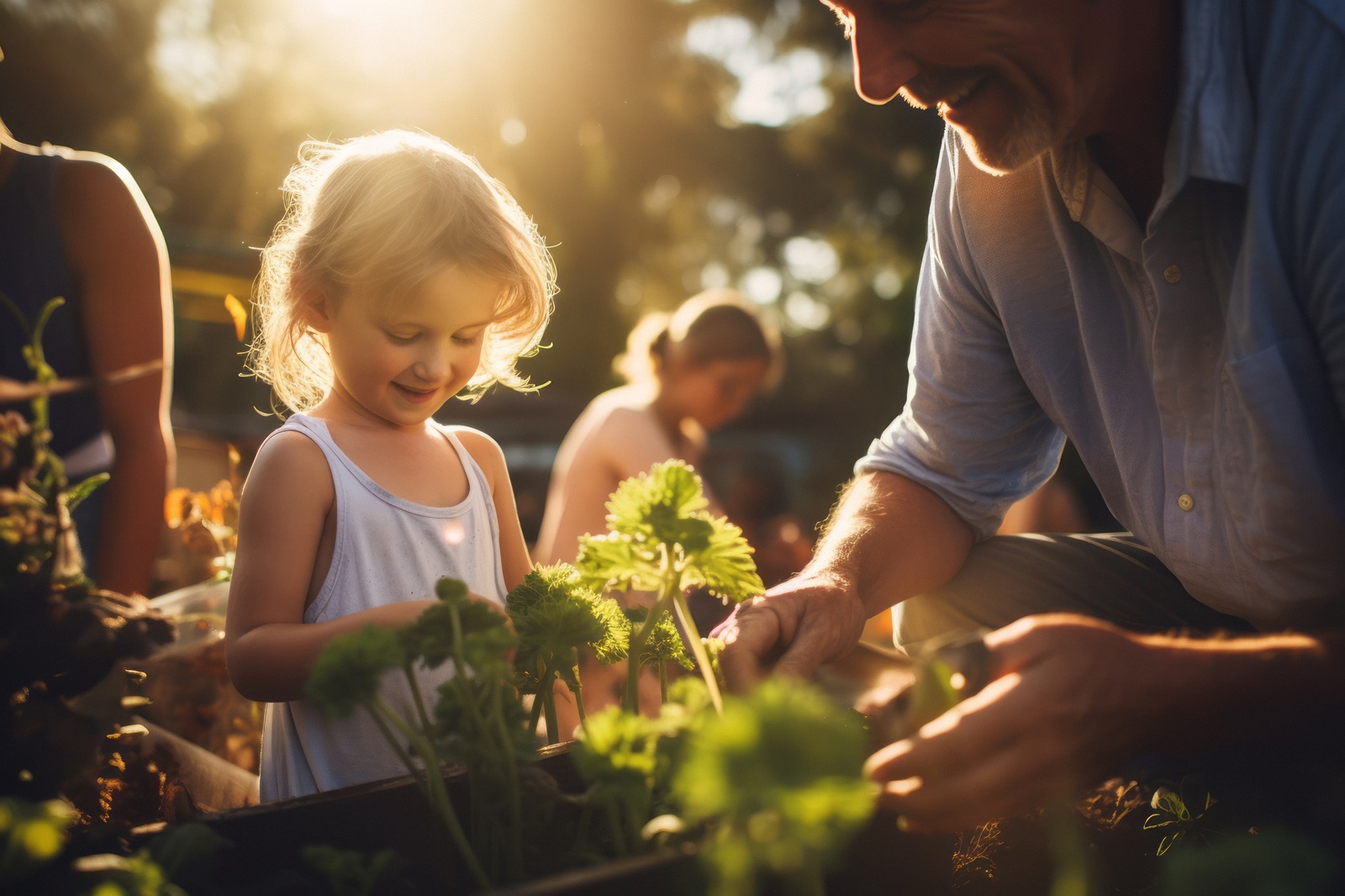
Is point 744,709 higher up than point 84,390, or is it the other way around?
point 84,390

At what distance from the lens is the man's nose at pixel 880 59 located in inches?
61.1

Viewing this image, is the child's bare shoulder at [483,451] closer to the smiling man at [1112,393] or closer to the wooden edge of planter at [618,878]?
the smiling man at [1112,393]

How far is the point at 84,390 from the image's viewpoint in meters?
2.28

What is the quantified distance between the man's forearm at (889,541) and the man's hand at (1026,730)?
757 millimetres

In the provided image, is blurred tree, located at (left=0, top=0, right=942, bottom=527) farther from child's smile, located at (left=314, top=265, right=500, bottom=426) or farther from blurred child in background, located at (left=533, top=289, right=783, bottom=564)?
child's smile, located at (left=314, top=265, right=500, bottom=426)

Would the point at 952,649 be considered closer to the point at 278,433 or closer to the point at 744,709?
the point at 744,709

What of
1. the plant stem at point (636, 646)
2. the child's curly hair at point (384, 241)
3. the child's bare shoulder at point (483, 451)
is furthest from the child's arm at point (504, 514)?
the plant stem at point (636, 646)

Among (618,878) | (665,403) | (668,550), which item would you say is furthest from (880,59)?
(665,403)

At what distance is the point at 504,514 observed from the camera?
6.10 feet

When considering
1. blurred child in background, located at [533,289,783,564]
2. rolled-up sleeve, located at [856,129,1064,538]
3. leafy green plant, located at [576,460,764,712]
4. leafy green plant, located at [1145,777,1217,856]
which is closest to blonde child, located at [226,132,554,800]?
leafy green plant, located at [576,460,764,712]

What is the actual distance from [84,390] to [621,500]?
1.94 meters

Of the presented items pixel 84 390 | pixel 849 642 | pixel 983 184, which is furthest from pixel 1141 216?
pixel 84 390

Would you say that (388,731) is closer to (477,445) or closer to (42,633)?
(42,633)

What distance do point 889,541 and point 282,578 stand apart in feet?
4.06
